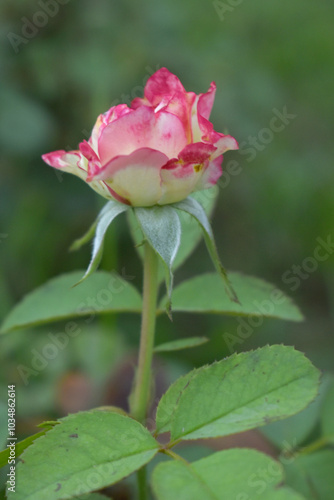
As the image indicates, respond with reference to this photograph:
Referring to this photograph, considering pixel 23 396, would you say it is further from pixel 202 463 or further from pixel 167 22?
pixel 167 22

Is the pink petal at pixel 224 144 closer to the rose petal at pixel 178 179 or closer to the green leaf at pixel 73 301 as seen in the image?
the rose petal at pixel 178 179

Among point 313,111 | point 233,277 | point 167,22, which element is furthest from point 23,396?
point 313,111

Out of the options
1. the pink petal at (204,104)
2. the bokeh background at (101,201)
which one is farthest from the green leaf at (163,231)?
the bokeh background at (101,201)

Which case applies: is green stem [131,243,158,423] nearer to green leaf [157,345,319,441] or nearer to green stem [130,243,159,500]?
green stem [130,243,159,500]

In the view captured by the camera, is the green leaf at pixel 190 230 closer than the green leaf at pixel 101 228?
No

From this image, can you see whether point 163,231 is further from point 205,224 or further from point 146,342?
point 146,342
